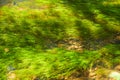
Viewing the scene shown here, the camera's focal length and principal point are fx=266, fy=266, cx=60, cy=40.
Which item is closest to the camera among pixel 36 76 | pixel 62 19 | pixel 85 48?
pixel 36 76

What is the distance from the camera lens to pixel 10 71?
441 cm

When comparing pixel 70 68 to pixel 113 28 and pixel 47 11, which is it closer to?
pixel 113 28

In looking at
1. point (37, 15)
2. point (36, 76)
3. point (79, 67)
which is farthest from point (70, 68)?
point (37, 15)

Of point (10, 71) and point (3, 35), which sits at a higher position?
point (3, 35)

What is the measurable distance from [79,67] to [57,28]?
4.75ft

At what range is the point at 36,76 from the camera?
4.32 meters

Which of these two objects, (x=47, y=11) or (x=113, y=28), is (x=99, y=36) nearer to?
(x=113, y=28)

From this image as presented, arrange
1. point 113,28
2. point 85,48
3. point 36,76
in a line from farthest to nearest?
point 113,28 < point 85,48 < point 36,76

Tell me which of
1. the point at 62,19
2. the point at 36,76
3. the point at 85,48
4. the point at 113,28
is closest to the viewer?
the point at 36,76

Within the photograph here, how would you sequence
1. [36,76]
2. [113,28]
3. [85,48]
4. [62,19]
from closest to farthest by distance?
[36,76] < [85,48] < [113,28] < [62,19]

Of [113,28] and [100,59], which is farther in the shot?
[113,28]

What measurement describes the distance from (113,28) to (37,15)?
176 cm

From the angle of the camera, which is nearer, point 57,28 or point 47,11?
point 57,28

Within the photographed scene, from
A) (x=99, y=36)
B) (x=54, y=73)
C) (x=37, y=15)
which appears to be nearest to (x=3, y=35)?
(x=37, y=15)
